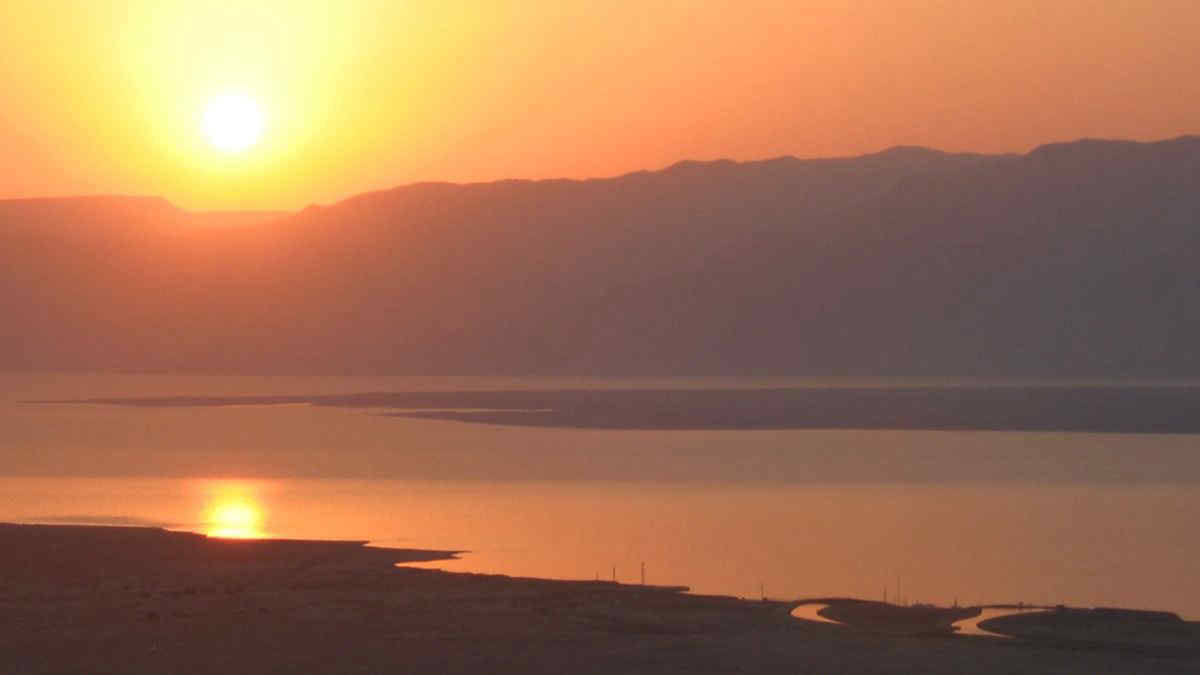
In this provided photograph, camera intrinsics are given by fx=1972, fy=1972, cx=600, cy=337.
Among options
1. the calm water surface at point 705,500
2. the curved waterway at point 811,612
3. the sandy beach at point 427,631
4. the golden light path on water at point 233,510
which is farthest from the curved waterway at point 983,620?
the golden light path on water at point 233,510

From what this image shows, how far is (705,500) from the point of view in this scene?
4466 centimetres

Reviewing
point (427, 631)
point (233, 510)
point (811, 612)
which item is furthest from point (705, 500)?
point (427, 631)

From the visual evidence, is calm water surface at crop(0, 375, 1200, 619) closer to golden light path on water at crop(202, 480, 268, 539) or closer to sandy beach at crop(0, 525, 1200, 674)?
golden light path on water at crop(202, 480, 268, 539)

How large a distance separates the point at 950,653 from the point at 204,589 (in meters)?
11.0

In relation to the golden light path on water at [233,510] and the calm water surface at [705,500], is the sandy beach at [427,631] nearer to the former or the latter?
the calm water surface at [705,500]

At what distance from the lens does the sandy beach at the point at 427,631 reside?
2166 centimetres

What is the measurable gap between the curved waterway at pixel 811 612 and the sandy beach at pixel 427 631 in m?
0.23

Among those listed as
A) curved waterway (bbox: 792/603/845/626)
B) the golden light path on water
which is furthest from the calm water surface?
curved waterway (bbox: 792/603/845/626)

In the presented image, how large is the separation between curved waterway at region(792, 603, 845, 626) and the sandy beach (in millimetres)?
231

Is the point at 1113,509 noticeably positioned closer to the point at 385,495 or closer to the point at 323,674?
the point at 385,495

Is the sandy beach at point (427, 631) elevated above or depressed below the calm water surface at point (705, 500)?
Answer: below

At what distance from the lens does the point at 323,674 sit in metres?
21.1

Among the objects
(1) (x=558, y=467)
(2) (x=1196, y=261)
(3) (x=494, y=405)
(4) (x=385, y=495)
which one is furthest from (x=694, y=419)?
(2) (x=1196, y=261)

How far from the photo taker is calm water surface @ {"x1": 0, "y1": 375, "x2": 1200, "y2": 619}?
103 feet
